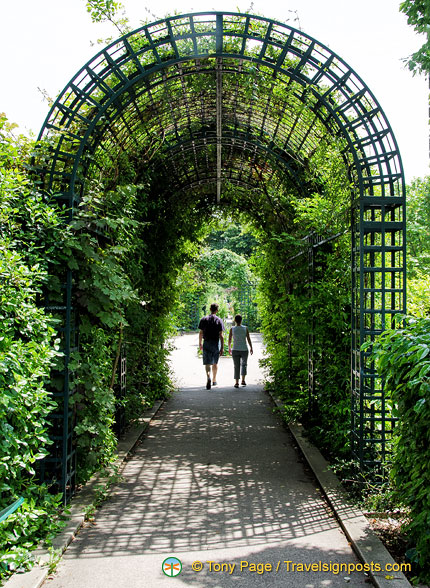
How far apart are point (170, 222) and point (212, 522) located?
19.1 feet

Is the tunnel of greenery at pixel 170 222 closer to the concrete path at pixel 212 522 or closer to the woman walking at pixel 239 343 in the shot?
the concrete path at pixel 212 522

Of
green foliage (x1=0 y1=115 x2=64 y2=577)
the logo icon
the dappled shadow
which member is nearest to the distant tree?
the dappled shadow

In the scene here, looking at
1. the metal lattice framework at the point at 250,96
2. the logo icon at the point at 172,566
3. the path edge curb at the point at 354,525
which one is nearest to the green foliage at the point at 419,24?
the metal lattice framework at the point at 250,96

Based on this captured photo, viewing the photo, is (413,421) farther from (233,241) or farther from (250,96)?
(233,241)

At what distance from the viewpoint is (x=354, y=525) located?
3998mm

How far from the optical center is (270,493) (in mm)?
4902

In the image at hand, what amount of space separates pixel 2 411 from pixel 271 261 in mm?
7382

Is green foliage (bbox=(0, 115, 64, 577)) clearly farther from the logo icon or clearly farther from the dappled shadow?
the logo icon

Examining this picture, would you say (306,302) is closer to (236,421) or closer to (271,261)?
(236,421)

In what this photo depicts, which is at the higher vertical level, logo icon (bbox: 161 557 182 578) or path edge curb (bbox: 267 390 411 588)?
path edge curb (bbox: 267 390 411 588)

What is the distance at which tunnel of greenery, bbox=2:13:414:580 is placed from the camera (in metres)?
4.46

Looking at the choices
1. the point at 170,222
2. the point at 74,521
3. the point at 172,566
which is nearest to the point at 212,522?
the point at 172,566

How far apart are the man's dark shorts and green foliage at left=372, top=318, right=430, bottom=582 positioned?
7207 mm

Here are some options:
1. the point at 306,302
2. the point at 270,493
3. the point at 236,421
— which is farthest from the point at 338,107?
the point at 236,421
